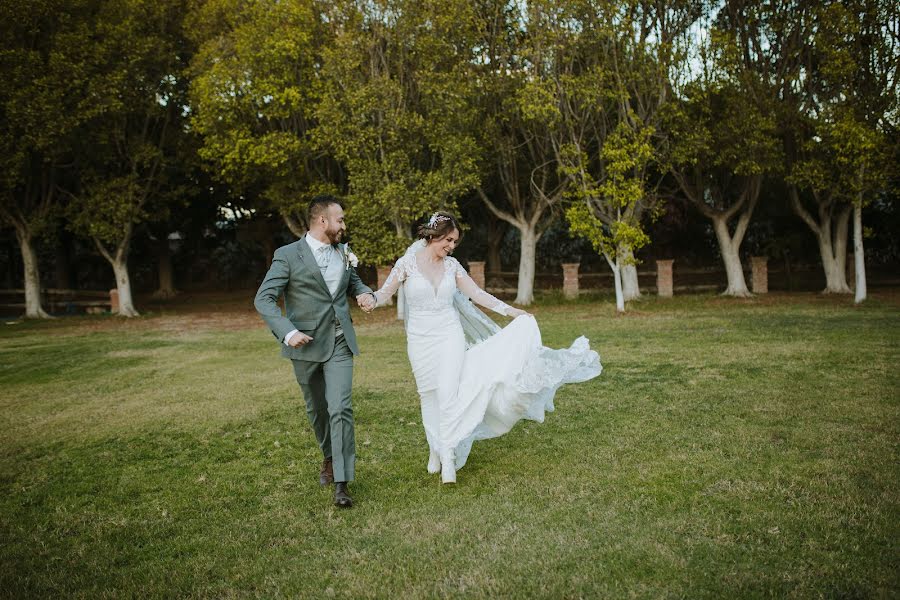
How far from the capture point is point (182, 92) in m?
31.0

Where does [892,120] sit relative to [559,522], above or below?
above

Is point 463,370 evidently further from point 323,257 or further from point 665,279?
point 665,279

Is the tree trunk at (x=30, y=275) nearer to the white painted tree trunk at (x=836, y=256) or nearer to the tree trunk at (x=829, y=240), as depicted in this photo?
the tree trunk at (x=829, y=240)

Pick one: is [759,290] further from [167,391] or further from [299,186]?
[167,391]

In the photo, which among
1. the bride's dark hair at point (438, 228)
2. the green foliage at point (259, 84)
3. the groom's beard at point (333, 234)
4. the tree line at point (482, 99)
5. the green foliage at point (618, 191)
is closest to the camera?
the groom's beard at point (333, 234)

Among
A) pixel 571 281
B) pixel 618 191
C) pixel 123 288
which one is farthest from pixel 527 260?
pixel 123 288

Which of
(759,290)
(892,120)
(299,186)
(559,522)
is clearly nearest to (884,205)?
(759,290)

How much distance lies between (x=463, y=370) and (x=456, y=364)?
0.41 ft

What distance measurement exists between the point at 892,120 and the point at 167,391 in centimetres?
2484

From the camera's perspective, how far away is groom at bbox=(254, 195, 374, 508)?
5.96m

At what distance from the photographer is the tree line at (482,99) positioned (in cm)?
2416

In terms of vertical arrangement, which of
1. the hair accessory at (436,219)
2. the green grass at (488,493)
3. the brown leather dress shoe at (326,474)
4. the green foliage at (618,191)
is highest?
the green foliage at (618,191)

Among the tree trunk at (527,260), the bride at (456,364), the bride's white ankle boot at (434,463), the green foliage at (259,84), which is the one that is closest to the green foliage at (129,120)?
the green foliage at (259,84)

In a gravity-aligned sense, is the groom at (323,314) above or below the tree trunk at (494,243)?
below
